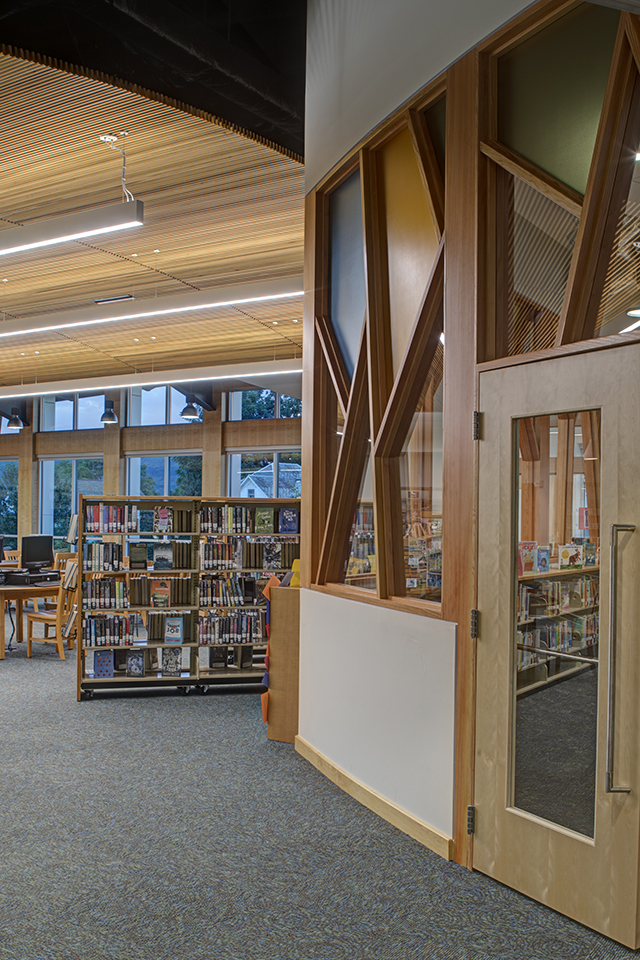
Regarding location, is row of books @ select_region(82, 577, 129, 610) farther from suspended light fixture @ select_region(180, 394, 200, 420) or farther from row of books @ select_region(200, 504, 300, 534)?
suspended light fixture @ select_region(180, 394, 200, 420)

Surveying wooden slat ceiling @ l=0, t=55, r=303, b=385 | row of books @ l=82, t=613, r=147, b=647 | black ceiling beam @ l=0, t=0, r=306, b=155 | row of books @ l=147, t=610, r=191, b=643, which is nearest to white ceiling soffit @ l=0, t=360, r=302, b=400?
wooden slat ceiling @ l=0, t=55, r=303, b=385

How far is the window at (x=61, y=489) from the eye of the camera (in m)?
18.2

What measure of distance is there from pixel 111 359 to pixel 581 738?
40.8 ft

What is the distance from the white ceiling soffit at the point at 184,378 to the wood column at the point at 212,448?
1.30 meters

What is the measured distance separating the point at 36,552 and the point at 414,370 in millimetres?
8383

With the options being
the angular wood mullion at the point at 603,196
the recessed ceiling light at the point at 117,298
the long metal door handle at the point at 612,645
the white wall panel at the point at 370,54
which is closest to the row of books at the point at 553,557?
the long metal door handle at the point at 612,645

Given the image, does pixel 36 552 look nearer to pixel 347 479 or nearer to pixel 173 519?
pixel 173 519

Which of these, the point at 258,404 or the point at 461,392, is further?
the point at 258,404

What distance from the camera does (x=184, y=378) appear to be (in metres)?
11.4

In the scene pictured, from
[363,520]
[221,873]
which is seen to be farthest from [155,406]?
[221,873]

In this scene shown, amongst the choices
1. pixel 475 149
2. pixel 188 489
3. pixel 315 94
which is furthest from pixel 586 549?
pixel 188 489

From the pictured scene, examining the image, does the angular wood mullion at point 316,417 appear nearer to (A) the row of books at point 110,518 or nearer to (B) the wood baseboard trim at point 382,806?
(B) the wood baseboard trim at point 382,806

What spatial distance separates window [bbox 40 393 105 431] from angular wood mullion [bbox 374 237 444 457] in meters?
14.1

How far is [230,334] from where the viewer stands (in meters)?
12.1
